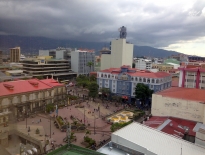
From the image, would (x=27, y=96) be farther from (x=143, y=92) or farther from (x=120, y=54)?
(x=120, y=54)

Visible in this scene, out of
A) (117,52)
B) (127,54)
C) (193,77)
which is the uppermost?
(117,52)

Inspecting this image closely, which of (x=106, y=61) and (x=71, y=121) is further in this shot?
(x=106, y=61)

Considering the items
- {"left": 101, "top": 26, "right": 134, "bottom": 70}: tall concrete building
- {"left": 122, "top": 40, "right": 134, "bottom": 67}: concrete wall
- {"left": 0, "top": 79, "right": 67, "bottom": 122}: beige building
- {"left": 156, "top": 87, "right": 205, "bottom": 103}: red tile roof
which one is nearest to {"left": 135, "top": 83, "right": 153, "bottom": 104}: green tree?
{"left": 156, "top": 87, "right": 205, "bottom": 103}: red tile roof

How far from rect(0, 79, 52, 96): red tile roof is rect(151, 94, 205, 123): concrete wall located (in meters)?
26.0

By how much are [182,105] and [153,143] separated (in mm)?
14692

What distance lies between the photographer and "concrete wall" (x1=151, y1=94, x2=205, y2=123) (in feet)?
112

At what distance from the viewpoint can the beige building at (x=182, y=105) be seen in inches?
1351

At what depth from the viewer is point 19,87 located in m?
43.7

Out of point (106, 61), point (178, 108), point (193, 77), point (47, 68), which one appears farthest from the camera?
point (106, 61)

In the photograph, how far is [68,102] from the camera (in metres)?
51.1

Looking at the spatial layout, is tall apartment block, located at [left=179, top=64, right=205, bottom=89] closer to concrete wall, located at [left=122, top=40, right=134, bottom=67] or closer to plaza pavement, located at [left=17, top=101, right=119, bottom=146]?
plaza pavement, located at [left=17, top=101, right=119, bottom=146]

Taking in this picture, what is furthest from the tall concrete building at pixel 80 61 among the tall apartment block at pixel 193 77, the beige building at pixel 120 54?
the tall apartment block at pixel 193 77

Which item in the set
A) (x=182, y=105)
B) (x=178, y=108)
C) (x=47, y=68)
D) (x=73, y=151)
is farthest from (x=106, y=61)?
(x=73, y=151)

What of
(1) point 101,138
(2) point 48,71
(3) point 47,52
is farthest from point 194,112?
(3) point 47,52
